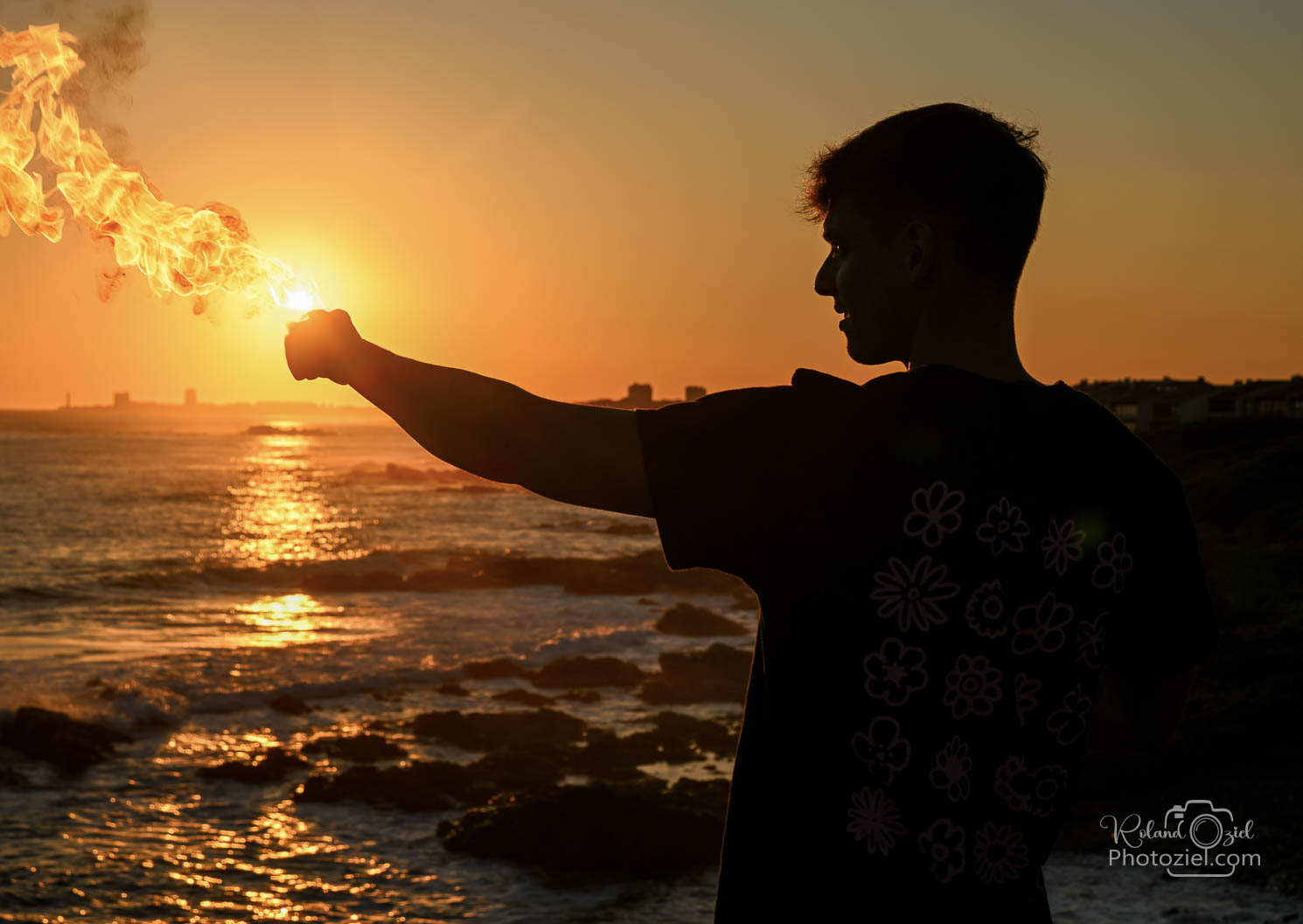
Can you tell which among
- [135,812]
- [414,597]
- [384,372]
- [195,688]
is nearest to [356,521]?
[414,597]

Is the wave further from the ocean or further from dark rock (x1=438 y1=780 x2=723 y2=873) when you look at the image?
dark rock (x1=438 y1=780 x2=723 y2=873)

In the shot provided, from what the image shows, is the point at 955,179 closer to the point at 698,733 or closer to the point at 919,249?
the point at 919,249

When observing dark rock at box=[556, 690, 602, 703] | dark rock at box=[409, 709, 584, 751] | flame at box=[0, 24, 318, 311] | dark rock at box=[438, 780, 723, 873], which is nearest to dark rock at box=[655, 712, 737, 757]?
dark rock at box=[409, 709, 584, 751]

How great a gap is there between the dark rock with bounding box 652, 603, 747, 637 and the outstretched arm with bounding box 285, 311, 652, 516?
26.4 m

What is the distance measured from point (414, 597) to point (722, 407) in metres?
36.1

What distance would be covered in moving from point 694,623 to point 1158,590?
88.2ft

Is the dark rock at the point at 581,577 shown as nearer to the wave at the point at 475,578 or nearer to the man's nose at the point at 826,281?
the wave at the point at 475,578

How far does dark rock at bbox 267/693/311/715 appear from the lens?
1919 centimetres

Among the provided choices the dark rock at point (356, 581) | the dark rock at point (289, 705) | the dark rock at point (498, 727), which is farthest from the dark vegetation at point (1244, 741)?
the dark rock at point (356, 581)

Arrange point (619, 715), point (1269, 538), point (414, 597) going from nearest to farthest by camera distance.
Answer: point (619, 715)
point (1269, 538)
point (414, 597)

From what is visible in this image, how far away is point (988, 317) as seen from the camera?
1.86 meters

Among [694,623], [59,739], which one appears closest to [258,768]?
[59,739]

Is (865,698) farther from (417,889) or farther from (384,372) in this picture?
(417,889)

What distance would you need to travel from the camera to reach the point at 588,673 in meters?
21.7
